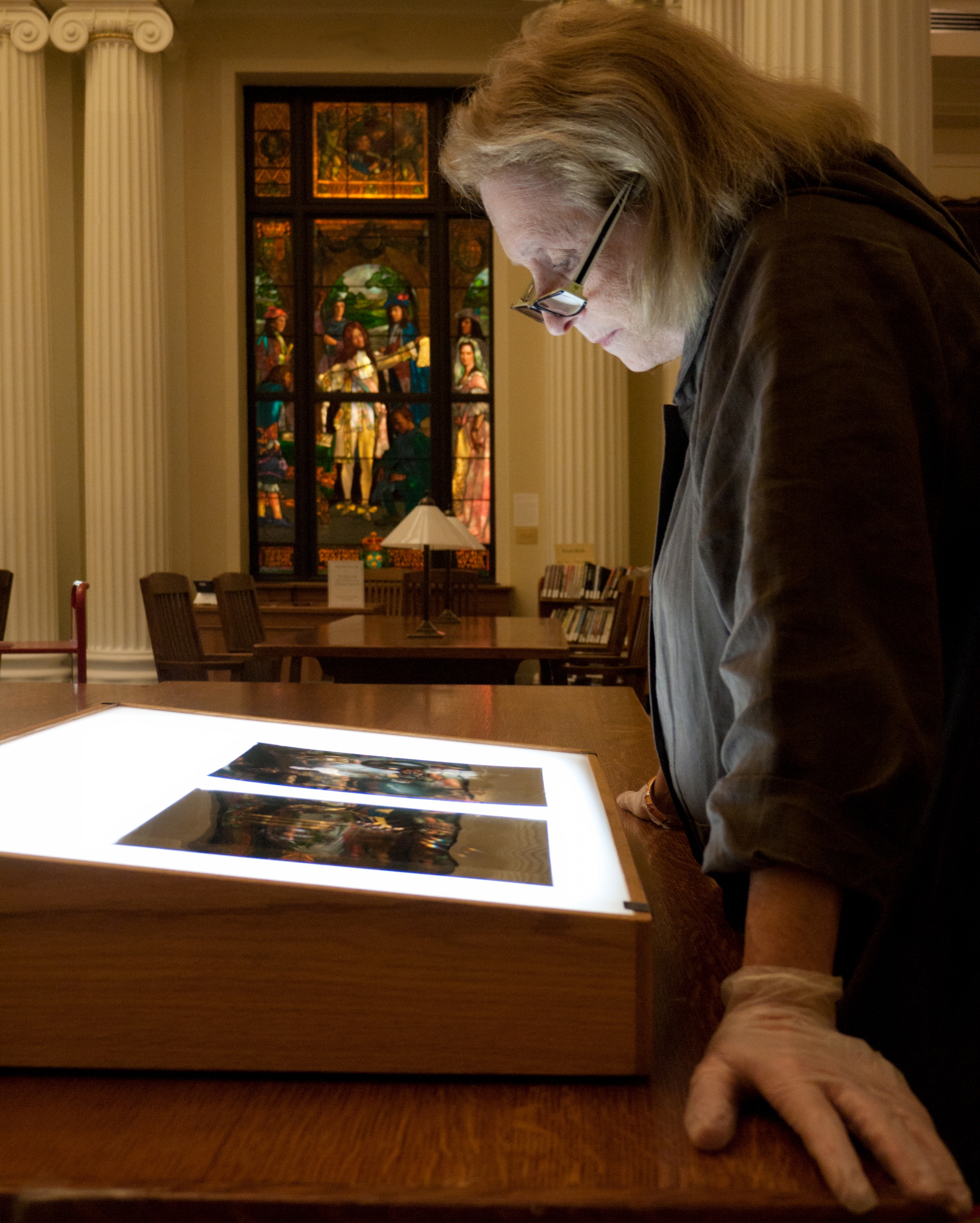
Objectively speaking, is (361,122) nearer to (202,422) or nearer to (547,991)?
(202,422)

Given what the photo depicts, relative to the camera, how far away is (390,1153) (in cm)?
45

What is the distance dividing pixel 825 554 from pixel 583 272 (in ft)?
1.57

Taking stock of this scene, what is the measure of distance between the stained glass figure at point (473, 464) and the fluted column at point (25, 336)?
11.9ft

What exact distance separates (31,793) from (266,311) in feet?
33.9

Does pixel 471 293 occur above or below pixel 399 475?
above

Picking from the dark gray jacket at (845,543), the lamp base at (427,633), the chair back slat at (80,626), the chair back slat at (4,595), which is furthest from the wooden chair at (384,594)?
the dark gray jacket at (845,543)

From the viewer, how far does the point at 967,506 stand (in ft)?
2.43

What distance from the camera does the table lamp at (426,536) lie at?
4762mm

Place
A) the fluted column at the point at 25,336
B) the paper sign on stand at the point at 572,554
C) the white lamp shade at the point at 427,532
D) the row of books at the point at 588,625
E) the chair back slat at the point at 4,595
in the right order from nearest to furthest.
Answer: the white lamp shade at the point at 427,532, the chair back slat at the point at 4,595, the row of books at the point at 588,625, the fluted column at the point at 25,336, the paper sign on stand at the point at 572,554

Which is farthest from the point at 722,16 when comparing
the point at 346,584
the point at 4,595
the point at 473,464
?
the point at 473,464

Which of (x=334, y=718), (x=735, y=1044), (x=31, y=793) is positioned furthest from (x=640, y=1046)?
(x=334, y=718)

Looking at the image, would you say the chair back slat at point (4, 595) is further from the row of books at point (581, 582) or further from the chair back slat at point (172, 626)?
the row of books at point (581, 582)

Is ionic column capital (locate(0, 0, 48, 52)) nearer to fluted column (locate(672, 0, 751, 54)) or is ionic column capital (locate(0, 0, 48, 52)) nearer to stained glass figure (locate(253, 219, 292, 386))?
stained glass figure (locate(253, 219, 292, 386))

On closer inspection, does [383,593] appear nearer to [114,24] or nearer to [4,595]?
[4,595]
